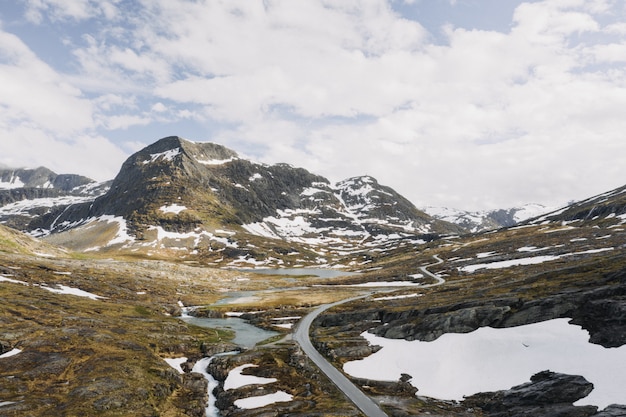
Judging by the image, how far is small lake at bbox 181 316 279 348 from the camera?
84812mm

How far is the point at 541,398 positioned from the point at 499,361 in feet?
34.0

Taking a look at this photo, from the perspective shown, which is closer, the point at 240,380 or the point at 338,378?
the point at 338,378

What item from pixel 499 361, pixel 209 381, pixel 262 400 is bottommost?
pixel 209 381

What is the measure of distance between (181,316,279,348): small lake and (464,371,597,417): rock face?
49.9 m

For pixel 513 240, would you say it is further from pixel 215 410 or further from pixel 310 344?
pixel 215 410

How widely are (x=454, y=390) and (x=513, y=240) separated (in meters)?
163

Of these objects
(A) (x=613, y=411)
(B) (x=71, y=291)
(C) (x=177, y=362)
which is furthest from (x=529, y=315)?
(B) (x=71, y=291)

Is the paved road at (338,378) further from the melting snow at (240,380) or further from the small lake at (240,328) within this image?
the melting snow at (240,380)

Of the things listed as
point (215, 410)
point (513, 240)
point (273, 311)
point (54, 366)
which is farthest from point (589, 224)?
point (54, 366)

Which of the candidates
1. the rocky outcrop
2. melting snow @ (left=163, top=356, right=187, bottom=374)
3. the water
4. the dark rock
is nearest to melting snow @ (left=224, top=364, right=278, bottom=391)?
the water

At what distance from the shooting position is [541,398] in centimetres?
4003

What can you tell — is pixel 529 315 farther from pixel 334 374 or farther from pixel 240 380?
pixel 240 380

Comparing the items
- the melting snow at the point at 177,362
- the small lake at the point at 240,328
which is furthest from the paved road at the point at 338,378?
the melting snow at the point at 177,362

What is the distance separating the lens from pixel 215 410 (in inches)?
1949
